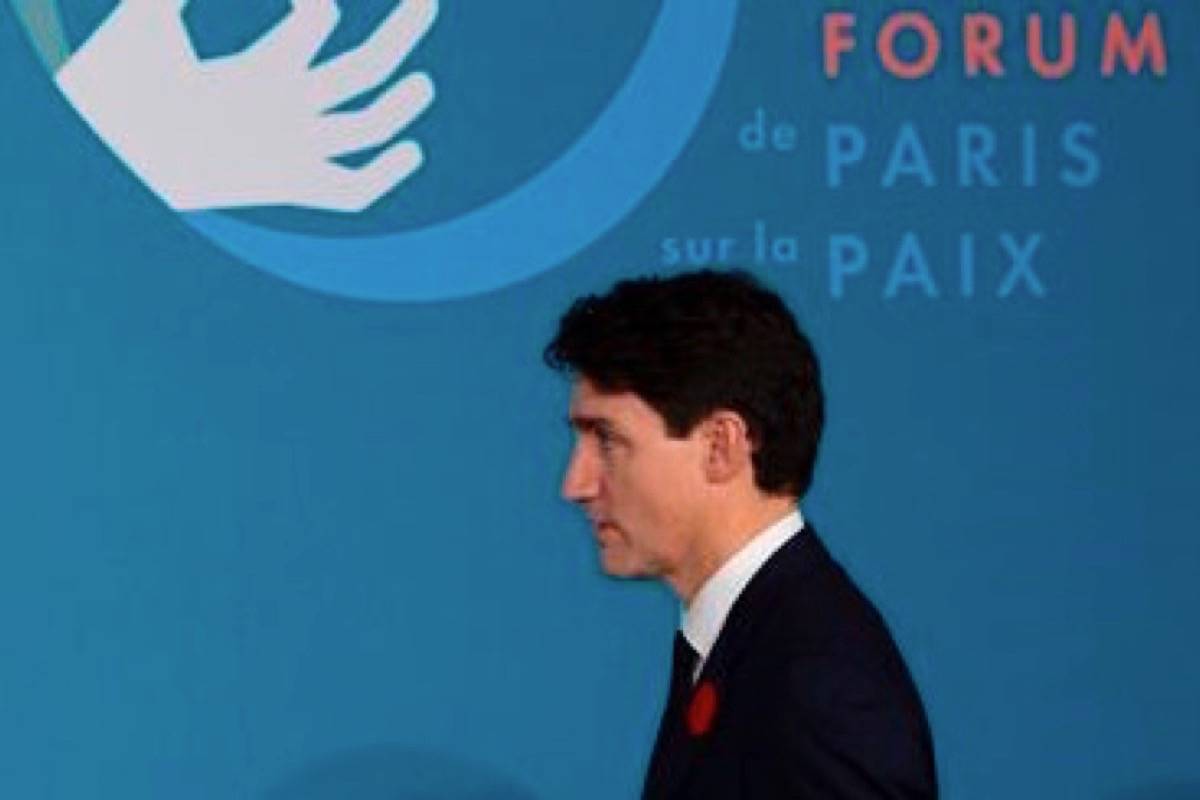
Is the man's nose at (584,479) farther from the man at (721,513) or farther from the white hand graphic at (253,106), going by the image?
the white hand graphic at (253,106)

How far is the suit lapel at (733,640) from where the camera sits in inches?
63.2

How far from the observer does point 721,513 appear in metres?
1.67

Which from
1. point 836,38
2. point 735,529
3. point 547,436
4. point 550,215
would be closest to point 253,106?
point 550,215

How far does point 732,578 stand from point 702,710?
0.32ft

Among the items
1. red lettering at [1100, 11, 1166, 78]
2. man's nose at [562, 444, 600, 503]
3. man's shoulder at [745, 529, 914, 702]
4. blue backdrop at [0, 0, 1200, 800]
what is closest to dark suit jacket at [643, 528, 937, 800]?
man's shoulder at [745, 529, 914, 702]

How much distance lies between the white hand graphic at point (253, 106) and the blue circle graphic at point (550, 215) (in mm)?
46

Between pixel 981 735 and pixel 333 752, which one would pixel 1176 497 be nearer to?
pixel 981 735

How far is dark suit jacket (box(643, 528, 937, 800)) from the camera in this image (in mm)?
1506

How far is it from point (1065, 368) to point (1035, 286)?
90 millimetres

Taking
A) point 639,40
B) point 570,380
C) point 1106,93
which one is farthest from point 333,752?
point 1106,93

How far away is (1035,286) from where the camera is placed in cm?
262

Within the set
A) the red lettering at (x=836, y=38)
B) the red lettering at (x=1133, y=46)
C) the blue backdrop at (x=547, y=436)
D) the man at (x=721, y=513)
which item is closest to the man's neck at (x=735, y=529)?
the man at (x=721, y=513)

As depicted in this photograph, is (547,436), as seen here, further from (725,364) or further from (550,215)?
(725,364)

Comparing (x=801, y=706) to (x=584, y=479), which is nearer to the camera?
(x=801, y=706)
